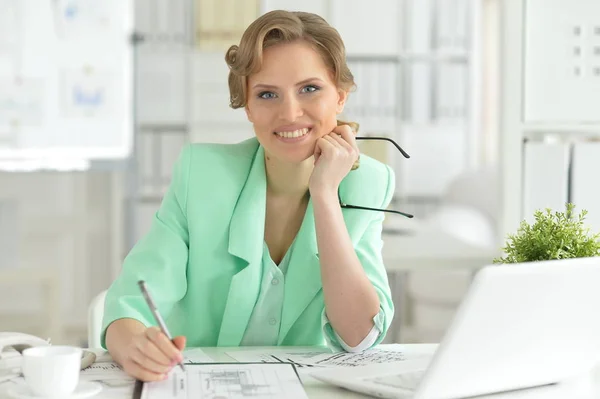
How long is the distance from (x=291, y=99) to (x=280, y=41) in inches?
4.2

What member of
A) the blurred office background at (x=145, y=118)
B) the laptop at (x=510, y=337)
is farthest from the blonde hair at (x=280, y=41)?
the blurred office background at (x=145, y=118)

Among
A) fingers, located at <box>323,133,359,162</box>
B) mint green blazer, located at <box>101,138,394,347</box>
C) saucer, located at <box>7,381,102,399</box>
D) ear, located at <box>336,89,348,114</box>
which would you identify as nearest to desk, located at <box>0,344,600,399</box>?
saucer, located at <box>7,381,102,399</box>

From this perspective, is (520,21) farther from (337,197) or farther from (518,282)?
(518,282)

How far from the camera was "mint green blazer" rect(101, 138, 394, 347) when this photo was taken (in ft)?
4.84

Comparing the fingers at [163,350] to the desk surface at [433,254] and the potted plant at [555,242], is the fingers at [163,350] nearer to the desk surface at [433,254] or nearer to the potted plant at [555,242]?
the potted plant at [555,242]

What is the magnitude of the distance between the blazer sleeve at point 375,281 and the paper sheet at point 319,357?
0.03 m

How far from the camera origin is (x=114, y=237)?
16.3 feet

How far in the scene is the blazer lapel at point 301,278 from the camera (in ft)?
4.93

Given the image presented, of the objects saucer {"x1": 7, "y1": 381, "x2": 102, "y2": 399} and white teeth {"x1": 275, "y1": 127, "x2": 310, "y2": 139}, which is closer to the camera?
saucer {"x1": 7, "y1": 381, "x2": 102, "y2": 399}

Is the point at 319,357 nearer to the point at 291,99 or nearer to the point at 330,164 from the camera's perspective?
the point at 330,164

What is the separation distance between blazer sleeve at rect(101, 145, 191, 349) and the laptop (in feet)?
1.30

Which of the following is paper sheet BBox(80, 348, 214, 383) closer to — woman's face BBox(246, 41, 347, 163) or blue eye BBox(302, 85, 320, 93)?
woman's face BBox(246, 41, 347, 163)

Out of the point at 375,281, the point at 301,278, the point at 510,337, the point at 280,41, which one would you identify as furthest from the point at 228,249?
the point at 510,337

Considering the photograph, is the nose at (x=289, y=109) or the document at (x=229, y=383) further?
the nose at (x=289, y=109)
